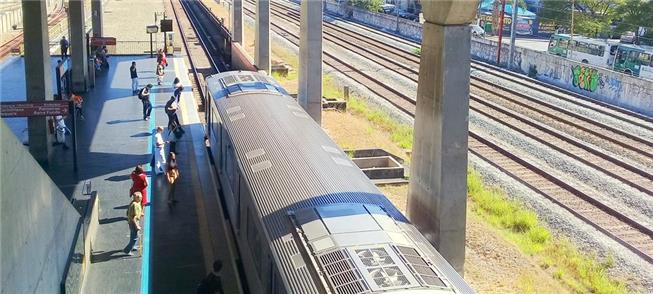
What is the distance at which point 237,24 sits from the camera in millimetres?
40000

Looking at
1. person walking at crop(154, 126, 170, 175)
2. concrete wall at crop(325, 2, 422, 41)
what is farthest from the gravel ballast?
concrete wall at crop(325, 2, 422, 41)

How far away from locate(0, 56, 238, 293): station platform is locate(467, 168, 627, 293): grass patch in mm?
6268

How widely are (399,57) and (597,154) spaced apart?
22.6 metres

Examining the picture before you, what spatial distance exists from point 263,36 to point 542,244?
19096mm

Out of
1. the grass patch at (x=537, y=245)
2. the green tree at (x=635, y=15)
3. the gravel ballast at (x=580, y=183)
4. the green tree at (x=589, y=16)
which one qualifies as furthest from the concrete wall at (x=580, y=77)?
the grass patch at (x=537, y=245)

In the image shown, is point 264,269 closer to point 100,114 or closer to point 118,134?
point 118,134

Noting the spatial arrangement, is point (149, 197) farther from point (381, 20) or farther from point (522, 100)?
point (381, 20)

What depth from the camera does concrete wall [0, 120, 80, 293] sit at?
679 centimetres

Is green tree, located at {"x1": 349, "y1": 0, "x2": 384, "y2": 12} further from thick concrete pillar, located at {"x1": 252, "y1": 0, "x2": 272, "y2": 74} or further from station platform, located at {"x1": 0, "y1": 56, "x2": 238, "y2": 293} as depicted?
station platform, located at {"x1": 0, "y1": 56, "x2": 238, "y2": 293}

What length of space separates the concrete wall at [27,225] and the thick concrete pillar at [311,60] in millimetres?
15129

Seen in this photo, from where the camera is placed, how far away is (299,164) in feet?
35.4

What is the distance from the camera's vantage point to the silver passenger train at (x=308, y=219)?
7258 millimetres

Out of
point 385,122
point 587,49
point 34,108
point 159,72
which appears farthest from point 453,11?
point 587,49

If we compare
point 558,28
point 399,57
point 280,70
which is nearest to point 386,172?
point 280,70
